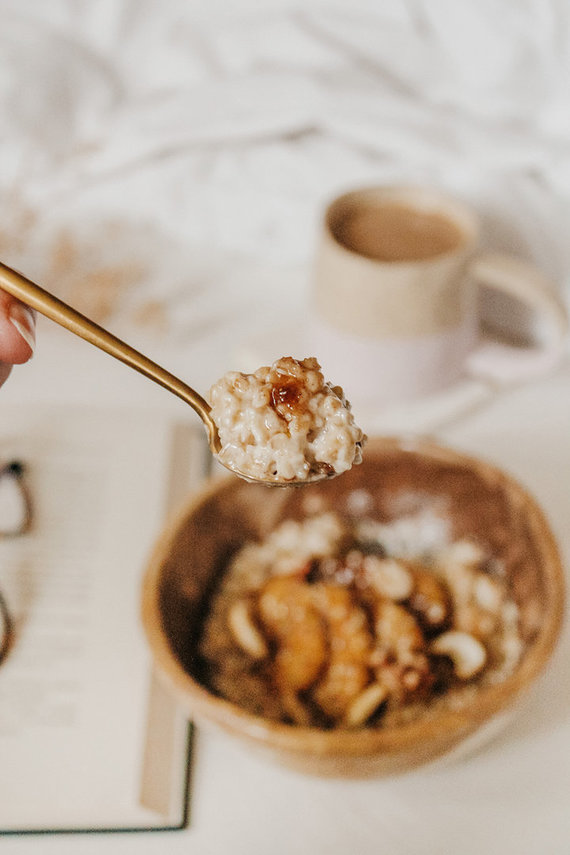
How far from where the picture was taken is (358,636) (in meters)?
0.49

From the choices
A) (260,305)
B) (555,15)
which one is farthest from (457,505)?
(555,15)

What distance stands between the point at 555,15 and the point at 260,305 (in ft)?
1.32

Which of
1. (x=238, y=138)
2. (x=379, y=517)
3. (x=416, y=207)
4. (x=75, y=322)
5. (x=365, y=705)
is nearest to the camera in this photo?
(x=75, y=322)

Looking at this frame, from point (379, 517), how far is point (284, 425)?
251 millimetres

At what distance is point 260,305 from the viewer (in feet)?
2.77

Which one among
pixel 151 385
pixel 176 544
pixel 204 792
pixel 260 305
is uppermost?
pixel 260 305

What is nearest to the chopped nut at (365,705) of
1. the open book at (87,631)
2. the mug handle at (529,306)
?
the open book at (87,631)

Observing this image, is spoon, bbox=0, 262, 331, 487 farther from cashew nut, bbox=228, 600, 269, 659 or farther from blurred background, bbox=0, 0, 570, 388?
blurred background, bbox=0, 0, 570, 388

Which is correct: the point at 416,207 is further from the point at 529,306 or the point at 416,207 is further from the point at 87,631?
the point at 87,631

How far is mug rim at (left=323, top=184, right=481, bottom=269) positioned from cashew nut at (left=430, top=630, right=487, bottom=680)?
29cm

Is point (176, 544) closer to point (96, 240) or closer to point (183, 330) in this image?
point (183, 330)

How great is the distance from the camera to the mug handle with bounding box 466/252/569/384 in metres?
0.65

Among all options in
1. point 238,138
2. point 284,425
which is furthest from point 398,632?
point 238,138

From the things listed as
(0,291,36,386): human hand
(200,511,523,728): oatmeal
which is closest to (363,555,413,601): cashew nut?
(200,511,523,728): oatmeal
